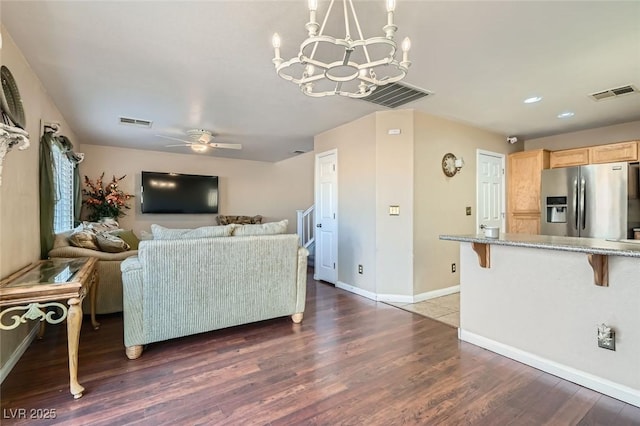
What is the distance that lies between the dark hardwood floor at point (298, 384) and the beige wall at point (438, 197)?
1352mm

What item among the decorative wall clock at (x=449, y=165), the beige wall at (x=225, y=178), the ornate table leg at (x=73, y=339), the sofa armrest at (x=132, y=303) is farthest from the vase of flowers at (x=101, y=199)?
the decorative wall clock at (x=449, y=165)

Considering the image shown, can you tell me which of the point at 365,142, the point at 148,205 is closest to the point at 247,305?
the point at 365,142

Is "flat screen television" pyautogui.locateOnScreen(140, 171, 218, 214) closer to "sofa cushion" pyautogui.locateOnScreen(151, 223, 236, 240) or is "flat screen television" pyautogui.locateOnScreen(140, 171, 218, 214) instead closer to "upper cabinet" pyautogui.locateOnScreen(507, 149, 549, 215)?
"sofa cushion" pyautogui.locateOnScreen(151, 223, 236, 240)

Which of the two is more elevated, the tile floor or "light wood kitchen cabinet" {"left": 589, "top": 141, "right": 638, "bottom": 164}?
"light wood kitchen cabinet" {"left": 589, "top": 141, "right": 638, "bottom": 164}

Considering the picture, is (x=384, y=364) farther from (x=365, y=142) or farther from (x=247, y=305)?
(x=365, y=142)

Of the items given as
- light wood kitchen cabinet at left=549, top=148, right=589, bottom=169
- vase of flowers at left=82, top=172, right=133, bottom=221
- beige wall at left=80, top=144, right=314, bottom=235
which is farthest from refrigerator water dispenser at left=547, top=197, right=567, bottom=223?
vase of flowers at left=82, top=172, right=133, bottom=221

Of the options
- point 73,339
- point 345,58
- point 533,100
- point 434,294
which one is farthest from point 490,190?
point 73,339

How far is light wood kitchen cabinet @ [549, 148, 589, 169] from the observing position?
4.60 meters

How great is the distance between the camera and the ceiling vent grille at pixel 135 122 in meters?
4.36

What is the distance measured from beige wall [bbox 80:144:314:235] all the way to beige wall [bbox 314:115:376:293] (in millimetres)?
2650

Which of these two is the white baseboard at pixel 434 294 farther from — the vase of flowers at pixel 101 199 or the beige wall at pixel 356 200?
the vase of flowers at pixel 101 199

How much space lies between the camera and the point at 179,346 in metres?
2.73

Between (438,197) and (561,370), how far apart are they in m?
2.47

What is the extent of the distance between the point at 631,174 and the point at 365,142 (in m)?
3.58
